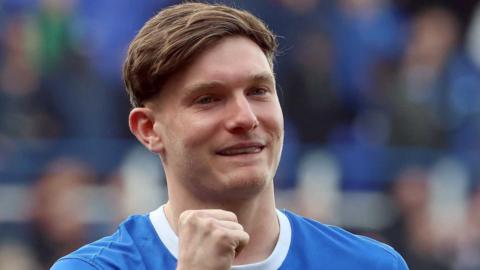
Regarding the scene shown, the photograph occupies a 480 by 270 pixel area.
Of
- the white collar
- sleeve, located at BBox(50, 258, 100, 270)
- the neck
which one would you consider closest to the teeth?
the neck

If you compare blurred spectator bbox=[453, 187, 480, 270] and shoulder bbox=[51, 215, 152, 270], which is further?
blurred spectator bbox=[453, 187, 480, 270]

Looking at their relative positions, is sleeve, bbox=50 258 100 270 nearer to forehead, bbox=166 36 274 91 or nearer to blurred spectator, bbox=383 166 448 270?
forehead, bbox=166 36 274 91

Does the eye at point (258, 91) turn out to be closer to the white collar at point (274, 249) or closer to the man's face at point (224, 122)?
the man's face at point (224, 122)

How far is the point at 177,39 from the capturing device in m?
3.60

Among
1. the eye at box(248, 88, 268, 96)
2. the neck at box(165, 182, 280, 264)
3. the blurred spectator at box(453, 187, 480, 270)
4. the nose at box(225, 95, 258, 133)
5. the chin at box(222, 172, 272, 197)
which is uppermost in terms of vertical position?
the eye at box(248, 88, 268, 96)

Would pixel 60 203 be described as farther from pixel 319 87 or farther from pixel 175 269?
pixel 175 269

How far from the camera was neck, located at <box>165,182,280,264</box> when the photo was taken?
3602mm

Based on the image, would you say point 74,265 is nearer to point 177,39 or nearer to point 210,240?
point 210,240

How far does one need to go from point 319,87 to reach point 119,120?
69.7 inches

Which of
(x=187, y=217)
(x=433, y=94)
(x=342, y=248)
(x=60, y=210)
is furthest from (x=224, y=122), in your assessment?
(x=433, y=94)

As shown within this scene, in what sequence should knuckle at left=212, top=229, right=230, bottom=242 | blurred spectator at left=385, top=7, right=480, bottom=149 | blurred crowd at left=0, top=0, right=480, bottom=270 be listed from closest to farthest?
knuckle at left=212, top=229, right=230, bottom=242 < blurred crowd at left=0, top=0, right=480, bottom=270 < blurred spectator at left=385, top=7, right=480, bottom=149

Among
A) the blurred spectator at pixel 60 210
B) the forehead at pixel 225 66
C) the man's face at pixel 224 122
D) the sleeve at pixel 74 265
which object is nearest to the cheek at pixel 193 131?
the man's face at pixel 224 122

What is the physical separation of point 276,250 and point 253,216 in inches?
6.6

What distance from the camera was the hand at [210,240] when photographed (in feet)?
10.9
